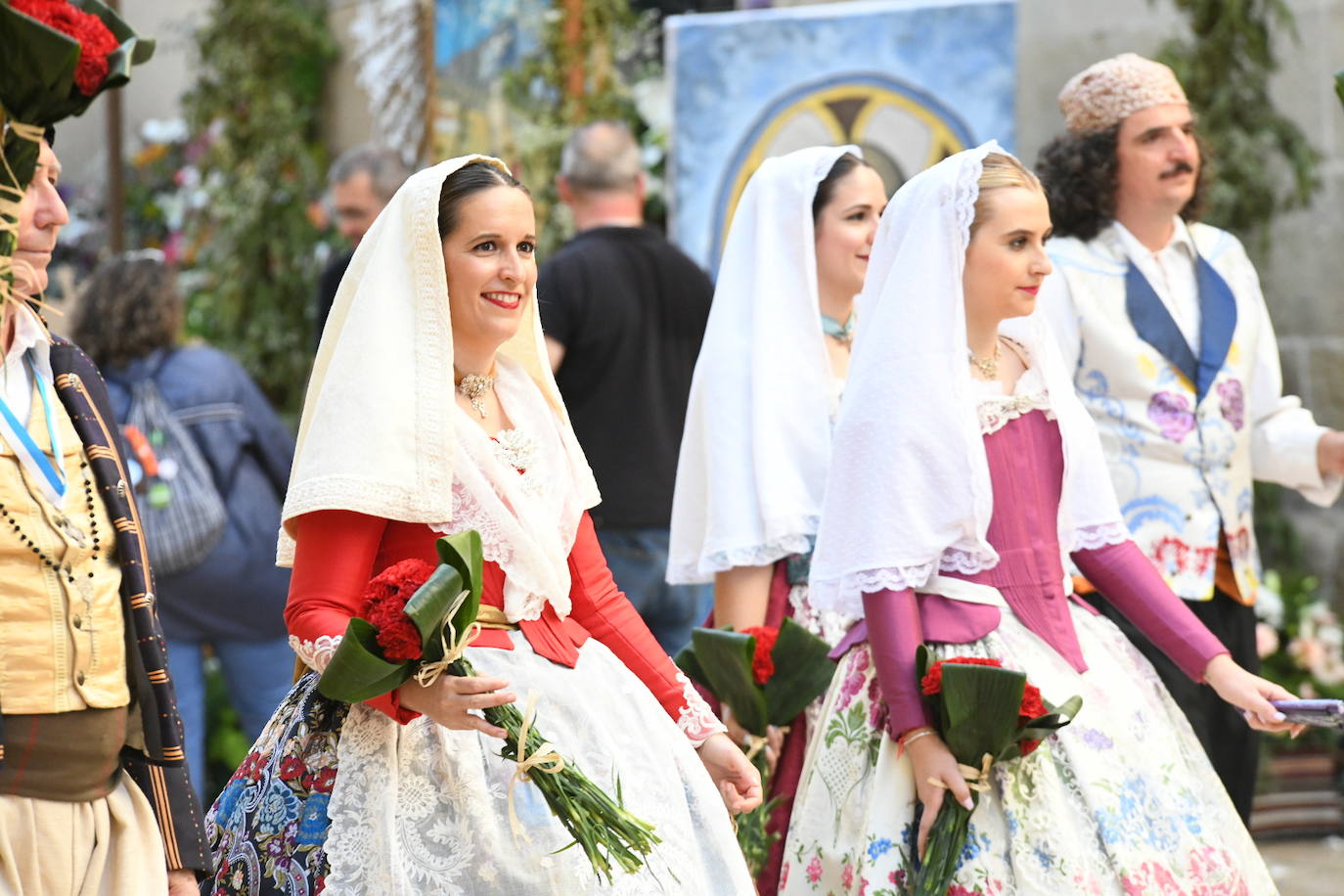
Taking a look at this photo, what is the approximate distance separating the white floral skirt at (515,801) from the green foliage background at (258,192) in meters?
6.31

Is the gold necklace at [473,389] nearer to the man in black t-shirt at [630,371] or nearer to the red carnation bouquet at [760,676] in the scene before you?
the red carnation bouquet at [760,676]

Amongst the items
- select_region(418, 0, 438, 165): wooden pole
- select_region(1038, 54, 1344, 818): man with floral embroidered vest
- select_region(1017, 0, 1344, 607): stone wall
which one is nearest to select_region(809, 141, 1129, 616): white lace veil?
select_region(1038, 54, 1344, 818): man with floral embroidered vest

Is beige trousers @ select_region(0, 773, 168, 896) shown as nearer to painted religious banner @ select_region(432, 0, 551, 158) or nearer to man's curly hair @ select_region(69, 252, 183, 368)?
man's curly hair @ select_region(69, 252, 183, 368)

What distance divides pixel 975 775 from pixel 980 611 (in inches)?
13.0

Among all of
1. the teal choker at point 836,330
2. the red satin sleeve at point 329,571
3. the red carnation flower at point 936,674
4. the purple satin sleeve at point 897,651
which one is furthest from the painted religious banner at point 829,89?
the red satin sleeve at point 329,571

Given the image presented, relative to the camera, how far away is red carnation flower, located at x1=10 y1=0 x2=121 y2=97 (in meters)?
2.53

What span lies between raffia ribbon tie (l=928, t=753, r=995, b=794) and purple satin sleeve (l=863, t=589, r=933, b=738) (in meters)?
0.10

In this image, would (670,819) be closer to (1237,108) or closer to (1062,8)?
(1237,108)

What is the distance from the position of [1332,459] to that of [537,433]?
2319 millimetres

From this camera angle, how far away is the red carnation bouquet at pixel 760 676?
3.66 m

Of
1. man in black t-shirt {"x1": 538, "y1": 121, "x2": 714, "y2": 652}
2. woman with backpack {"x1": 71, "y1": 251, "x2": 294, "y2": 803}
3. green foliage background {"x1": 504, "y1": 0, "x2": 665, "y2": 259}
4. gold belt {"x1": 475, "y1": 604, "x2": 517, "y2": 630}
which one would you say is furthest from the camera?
green foliage background {"x1": 504, "y1": 0, "x2": 665, "y2": 259}

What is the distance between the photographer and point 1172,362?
179 inches

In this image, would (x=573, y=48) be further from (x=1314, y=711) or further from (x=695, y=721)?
(x=1314, y=711)

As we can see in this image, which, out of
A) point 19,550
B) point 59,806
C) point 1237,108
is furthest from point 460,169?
point 1237,108
